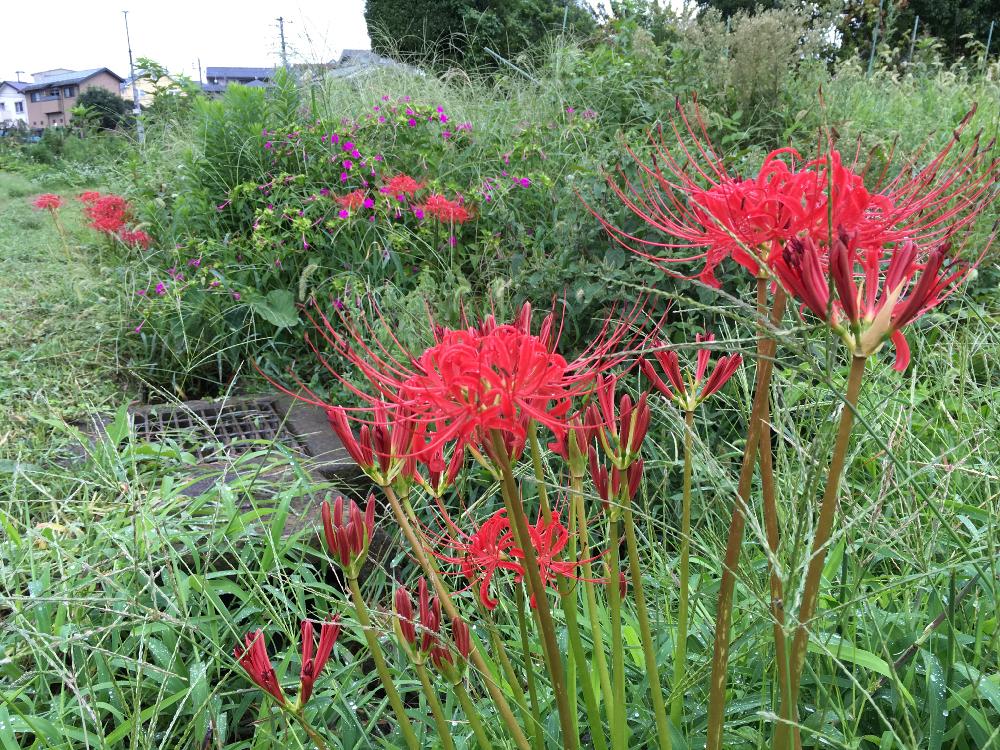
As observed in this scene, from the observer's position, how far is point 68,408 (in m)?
3.49

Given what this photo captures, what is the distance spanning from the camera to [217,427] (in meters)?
3.02

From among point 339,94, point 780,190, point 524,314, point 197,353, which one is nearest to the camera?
point 780,190

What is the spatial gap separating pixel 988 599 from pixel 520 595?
0.95m

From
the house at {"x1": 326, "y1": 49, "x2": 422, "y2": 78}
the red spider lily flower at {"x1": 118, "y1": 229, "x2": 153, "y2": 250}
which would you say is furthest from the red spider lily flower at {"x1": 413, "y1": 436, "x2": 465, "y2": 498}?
the house at {"x1": 326, "y1": 49, "x2": 422, "y2": 78}

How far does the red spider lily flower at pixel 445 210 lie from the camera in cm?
396

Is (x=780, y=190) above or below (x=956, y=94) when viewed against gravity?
below

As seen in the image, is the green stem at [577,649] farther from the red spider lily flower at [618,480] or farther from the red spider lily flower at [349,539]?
the red spider lily flower at [349,539]

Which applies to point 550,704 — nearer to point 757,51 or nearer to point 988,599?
point 988,599

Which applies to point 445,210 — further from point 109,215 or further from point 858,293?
point 858,293

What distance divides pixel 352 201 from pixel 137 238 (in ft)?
5.62

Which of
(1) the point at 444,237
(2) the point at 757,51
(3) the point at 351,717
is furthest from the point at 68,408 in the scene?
(2) the point at 757,51

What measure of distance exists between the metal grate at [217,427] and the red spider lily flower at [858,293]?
2390mm

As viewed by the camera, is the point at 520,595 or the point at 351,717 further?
the point at 351,717

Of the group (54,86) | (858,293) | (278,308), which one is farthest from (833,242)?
(54,86)
